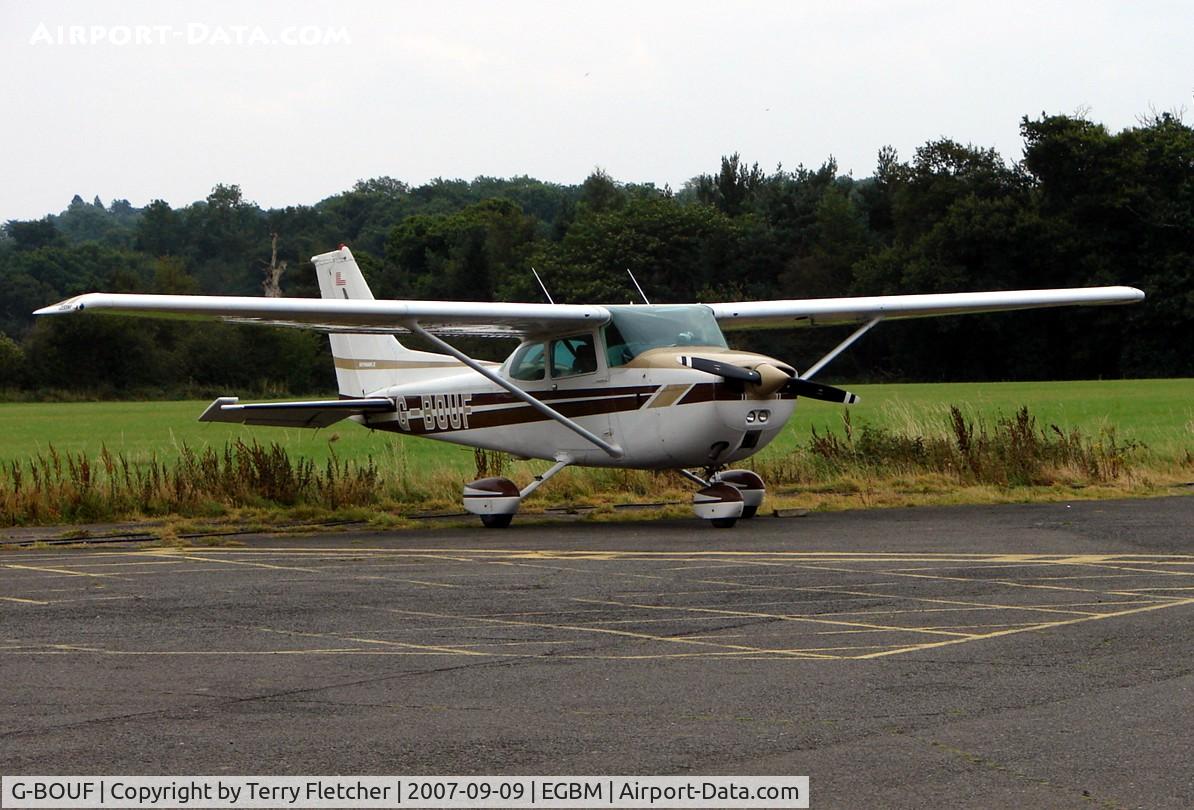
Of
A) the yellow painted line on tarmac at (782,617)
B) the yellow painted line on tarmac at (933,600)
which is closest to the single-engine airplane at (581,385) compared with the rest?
the yellow painted line on tarmac at (933,600)

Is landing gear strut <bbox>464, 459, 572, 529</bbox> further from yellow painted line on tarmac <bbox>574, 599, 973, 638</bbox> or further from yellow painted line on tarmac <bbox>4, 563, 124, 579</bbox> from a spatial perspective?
yellow painted line on tarmac <bbox>574, 599, 973, 638</bbox>

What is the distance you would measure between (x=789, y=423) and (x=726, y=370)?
24371 mm

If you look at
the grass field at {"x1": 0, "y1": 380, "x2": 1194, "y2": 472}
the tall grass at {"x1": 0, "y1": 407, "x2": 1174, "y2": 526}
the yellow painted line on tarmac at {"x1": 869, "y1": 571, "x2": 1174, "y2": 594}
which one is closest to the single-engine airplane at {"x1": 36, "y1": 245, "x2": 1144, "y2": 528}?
the tall grass at {"x1": 0, "y1": 407, "x2": 1174, "y2": 526}

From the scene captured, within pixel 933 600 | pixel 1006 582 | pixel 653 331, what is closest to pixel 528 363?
pixel 653 331

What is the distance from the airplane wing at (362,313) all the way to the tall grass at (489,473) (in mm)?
2887

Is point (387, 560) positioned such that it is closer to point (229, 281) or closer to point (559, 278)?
point (559, 278)

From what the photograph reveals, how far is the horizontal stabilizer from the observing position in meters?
17.2

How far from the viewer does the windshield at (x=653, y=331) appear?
52.7ft

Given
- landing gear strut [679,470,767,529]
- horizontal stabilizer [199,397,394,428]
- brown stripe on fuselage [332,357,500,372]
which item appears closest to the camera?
landing gear strut [679,470,767,529]

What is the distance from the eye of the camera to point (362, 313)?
15.1m

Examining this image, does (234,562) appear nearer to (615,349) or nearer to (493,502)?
(493,502)

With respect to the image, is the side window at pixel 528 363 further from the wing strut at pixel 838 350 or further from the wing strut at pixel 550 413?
the wing strut at pixel 838 350

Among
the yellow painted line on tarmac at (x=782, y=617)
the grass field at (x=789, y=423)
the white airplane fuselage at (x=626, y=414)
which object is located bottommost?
the grass field at (x=789, y=423)

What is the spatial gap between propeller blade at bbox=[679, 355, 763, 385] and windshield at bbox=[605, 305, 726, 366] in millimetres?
922
